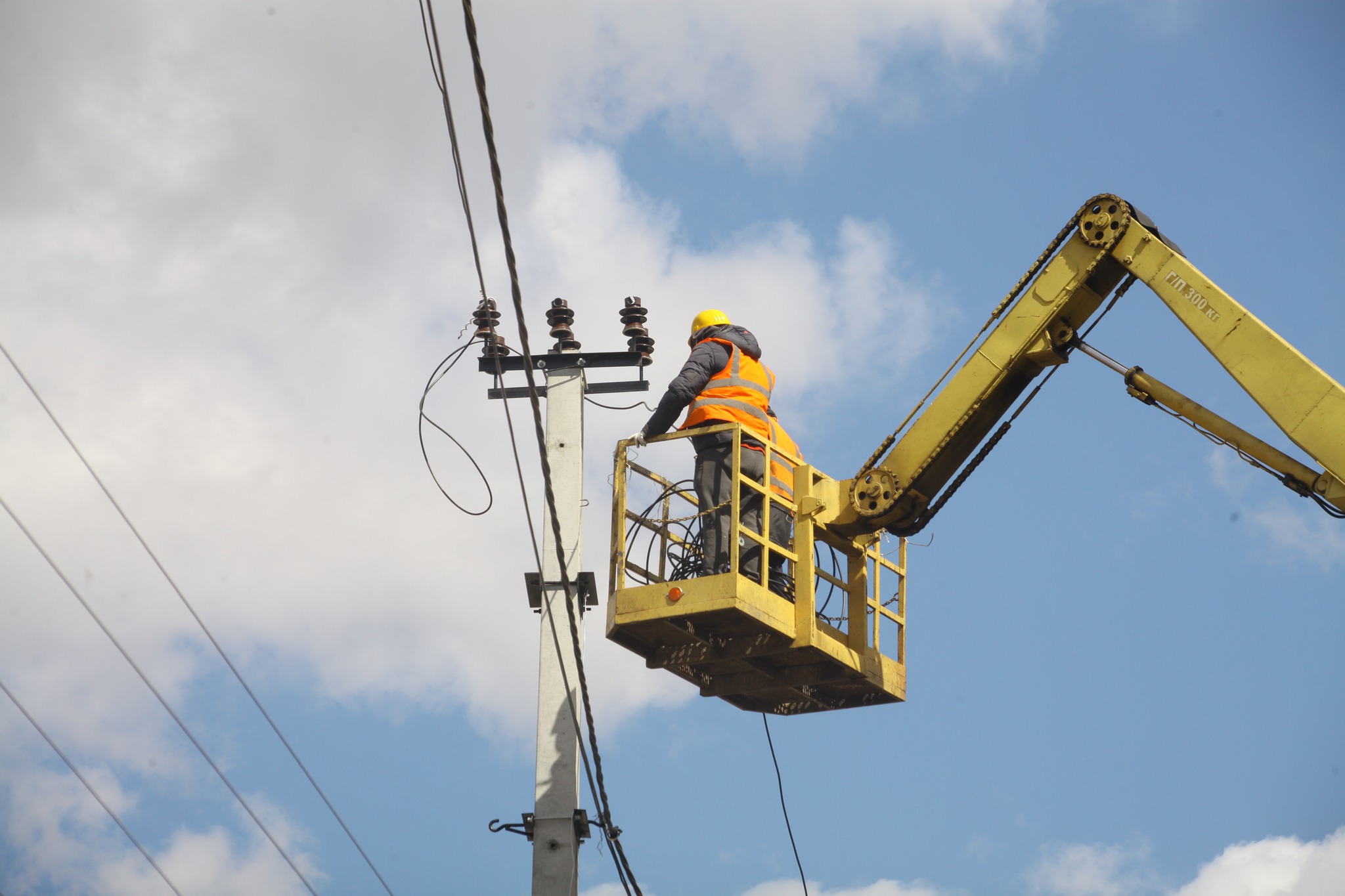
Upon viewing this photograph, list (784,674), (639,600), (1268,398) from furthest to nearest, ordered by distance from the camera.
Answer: (784,674) < (639,600) < (1268,398)

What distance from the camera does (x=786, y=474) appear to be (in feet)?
38.5

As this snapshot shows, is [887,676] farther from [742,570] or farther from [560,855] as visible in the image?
[560,855]

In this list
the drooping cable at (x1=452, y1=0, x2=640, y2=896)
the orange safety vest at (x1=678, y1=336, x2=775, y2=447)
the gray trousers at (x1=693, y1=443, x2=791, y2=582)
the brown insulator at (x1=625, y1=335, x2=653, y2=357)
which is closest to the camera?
the drooping cable at (x1=452, y1=0, x2=640, y2=896)

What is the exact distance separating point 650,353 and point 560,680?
327cm

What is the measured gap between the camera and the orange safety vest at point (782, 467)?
11.6 m

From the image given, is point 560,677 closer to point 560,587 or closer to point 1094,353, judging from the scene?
point 560,587

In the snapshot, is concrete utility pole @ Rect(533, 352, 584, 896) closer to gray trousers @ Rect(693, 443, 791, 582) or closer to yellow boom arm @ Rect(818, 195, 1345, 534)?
gray trousers @ Rect(693, 443, 791, 582)

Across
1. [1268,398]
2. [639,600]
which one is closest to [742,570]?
[639,600]

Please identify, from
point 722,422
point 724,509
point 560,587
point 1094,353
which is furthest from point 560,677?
point 1094,353

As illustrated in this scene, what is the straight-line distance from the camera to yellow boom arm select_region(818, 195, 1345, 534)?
9.87 m

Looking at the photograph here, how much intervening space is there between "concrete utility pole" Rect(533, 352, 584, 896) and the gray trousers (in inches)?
47.2

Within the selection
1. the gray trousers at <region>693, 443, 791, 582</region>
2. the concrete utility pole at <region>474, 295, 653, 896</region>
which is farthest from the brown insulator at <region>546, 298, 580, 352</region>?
the gray trousers at <region>693, 443, 791, 582</region>

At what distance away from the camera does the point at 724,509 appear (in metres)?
11.2

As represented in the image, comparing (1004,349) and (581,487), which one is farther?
(581,487)
